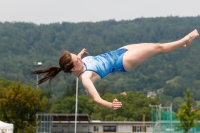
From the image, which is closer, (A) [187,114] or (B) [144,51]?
(B) [144,51]

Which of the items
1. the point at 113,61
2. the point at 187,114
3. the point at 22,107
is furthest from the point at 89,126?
the point at 113,61

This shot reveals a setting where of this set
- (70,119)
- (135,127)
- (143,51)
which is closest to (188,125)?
(143,51)

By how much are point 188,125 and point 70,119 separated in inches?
2243

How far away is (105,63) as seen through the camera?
51.7 feet

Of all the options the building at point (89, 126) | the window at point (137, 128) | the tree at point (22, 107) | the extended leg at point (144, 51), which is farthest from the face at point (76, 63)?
the window at point (137, 128)

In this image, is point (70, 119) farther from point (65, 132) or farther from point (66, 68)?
point (66, 68)

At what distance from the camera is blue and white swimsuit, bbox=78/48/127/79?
51.3 feet

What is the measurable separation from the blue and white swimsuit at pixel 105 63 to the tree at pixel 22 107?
3614 centimetres

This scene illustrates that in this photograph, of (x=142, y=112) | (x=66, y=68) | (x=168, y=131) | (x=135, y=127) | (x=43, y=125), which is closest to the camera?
(x=66, y=68)

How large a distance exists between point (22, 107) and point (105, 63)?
3710 cm

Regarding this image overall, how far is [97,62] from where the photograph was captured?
15711 mm

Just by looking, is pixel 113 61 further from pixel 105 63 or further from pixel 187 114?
pixel 187 114

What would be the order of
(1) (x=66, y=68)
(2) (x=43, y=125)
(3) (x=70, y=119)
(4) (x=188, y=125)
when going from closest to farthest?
(1) (x=66, y=68) < (4) (x=188, y=125) < (2) (x=43, y=125) < (3) (x=70, y=119)

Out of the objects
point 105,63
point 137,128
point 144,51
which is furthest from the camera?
point 137,128
